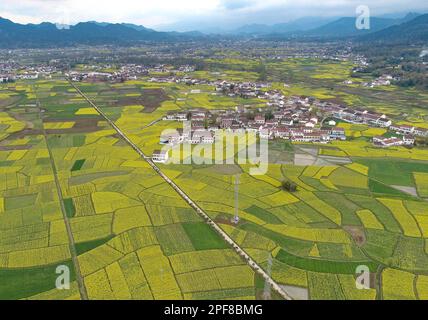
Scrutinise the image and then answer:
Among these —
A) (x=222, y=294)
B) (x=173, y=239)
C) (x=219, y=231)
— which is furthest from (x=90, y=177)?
(x=222, y=294)

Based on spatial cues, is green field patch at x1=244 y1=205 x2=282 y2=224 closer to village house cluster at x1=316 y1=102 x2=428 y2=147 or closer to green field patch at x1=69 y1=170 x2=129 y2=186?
green field patch at x1=69 y1=170 x2=129 y2=186

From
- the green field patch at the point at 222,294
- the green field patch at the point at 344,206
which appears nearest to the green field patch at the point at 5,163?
the green field patch at the point at 222,294

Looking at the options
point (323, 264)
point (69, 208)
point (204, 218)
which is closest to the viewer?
point (323, 264)

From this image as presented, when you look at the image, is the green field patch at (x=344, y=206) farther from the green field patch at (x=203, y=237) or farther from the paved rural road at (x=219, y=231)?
the green field patch at (x=203, y=237)

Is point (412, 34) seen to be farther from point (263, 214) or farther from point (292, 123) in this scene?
point (263, 214)

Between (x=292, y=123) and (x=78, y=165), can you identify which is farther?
(x=292, y=123)

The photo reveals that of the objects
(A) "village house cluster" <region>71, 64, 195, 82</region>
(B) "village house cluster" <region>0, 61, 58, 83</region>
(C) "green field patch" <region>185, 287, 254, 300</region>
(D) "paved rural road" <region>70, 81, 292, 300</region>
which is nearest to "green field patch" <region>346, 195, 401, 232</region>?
(D) "paved rural road" <region>70, 81, 292, 300</region>

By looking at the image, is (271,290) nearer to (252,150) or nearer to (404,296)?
(404,296)

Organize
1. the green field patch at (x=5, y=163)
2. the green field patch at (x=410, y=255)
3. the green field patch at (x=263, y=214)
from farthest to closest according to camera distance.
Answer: the green field patch at (x=5, y=163)
the green field patch at (x=263, y=214)
the green field patch at (x=410, y=255)
